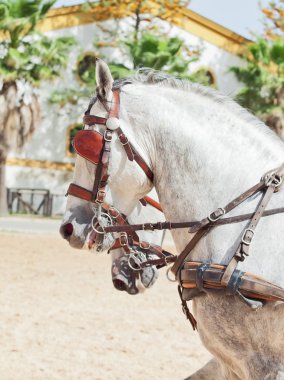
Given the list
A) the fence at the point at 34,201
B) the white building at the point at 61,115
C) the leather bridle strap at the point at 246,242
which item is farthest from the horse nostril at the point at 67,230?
the white building at the point at 61,115

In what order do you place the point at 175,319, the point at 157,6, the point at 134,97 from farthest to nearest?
1. the point at 157,6
2. the point at 175,319
3. the point at 134,97

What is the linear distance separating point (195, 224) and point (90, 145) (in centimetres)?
76

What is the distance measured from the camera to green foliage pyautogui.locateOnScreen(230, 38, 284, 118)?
2873cm

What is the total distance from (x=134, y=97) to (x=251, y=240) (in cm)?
111

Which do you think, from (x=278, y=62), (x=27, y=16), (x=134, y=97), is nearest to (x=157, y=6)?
(x=278, y=62)

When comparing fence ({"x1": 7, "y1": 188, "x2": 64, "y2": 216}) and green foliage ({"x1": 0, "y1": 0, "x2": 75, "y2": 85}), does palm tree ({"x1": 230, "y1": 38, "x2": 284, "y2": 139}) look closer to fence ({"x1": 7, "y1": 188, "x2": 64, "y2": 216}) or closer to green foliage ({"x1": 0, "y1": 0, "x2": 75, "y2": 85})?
green foliage ({"x1": 0, "y1": 0, "x2": 75, "y2": 85})

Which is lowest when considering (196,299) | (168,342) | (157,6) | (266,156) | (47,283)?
(157,6)

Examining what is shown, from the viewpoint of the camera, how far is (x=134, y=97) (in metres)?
3.91

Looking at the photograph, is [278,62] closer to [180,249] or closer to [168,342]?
[168,342]

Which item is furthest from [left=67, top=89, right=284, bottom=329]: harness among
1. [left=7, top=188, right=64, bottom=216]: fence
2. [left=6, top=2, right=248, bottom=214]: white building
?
[left=6, top=2, right=248, bottom=214]: white building

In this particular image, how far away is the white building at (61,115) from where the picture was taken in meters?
32.6

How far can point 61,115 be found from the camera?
33344 millimetres

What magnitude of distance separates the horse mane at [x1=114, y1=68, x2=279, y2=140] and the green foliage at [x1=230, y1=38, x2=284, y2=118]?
25000 mm

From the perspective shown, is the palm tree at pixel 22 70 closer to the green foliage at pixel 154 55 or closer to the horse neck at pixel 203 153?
the green foliage at pixel 154 55
